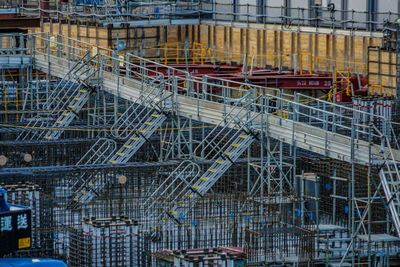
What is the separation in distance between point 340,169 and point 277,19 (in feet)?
96.3

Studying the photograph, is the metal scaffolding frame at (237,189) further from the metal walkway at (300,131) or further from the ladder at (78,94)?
the ladder at (78,94)

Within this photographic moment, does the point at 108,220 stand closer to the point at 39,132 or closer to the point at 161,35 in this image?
the point at 39,132

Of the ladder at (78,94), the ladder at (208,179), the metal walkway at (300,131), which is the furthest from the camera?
the ladder at (78,94)

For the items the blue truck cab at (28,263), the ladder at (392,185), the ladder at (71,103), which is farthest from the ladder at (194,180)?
the blue truck cab at (28,263)

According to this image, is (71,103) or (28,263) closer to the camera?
(28,263)

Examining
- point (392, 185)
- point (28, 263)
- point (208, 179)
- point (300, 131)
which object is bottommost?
point (208, 179)

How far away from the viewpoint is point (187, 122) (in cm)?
3966

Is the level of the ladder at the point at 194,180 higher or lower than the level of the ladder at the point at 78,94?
lower

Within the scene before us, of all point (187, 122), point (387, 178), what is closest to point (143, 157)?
point (187, 122)

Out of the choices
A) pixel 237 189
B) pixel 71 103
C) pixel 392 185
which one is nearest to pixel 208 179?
pixel 237 189

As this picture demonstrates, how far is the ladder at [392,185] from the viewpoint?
2614 centimetres

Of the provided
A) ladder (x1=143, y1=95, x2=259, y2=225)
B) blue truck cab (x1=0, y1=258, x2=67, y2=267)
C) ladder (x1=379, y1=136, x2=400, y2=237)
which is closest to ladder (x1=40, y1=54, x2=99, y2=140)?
ladder (x1=143, y1=95, x2=259, y2=225)

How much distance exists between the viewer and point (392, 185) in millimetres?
26656

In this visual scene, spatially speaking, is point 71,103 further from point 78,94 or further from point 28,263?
point 28,263
